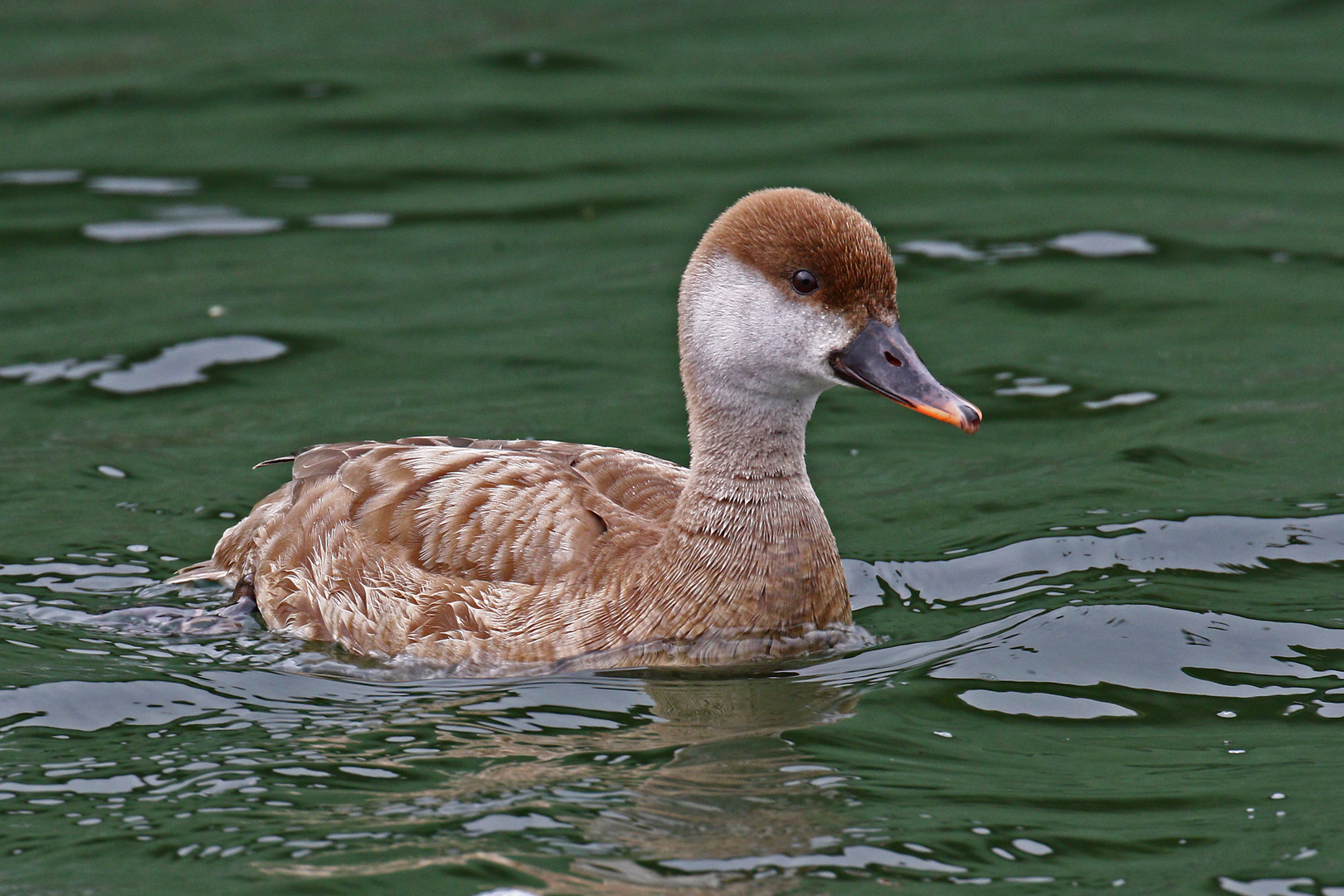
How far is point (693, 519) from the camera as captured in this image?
7.30 metres

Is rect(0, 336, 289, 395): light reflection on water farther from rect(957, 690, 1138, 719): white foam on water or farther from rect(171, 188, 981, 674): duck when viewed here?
rect(957, 690, 1138, 719): white foam on water

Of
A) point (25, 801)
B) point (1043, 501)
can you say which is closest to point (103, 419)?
point (25, 801)

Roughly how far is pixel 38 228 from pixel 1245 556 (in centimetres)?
849

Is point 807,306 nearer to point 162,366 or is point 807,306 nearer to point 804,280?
point 804,280

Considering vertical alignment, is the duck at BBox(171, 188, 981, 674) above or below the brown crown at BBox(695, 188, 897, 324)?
below

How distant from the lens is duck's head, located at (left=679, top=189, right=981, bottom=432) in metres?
6.91

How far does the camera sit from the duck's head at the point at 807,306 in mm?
6914

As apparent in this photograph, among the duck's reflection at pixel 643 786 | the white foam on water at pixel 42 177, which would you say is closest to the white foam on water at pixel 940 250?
the duck's reflection at pixel 643 786

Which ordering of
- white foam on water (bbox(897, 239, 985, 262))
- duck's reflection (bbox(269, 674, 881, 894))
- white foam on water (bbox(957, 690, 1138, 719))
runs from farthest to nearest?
1. white foam on water (bbox(897, 239, 985, 262))
2. white foam on water (bbox(957, 690, 1138, 719))
3. duck's reflection (bbox(269, 674, 881, 894))

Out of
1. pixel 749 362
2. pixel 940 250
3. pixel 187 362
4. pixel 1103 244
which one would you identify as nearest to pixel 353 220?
pixel 187 362

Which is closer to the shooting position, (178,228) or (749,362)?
(749,362)

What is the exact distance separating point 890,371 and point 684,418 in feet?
10.9

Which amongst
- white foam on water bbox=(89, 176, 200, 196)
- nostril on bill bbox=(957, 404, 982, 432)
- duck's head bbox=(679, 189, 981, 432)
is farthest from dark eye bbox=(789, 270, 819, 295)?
white foam on water bbox=(89, 176, 200, 196)

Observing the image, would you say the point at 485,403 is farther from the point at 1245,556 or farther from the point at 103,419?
the point at 1245,556
